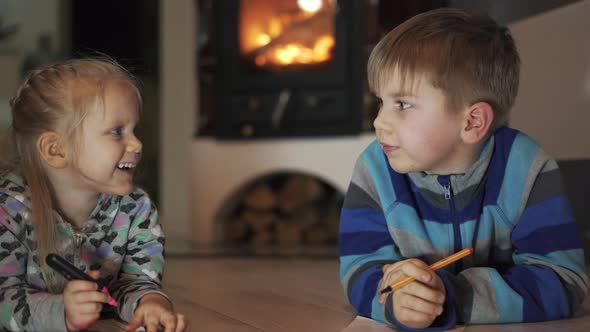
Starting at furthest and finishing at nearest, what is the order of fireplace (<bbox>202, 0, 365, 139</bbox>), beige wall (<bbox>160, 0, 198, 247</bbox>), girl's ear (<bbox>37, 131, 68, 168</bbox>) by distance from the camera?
beige wall (<bbox>160, 0, 198, 247</bbox>), fireplace (<bbox>202, 0, 365, 139</bbox>), girl's ear (<bbox>37, 131, 68, 168</bbox>)

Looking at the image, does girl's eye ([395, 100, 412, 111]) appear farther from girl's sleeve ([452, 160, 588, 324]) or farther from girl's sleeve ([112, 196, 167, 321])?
girl's sleeve ([112, 196, 167, 321])

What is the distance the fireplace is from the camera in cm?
239

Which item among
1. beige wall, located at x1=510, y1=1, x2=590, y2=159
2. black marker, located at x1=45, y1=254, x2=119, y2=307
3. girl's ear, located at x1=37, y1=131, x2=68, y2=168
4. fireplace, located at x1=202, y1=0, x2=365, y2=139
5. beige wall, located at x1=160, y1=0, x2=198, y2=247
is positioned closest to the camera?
black marker, located at x1=45, y1=254, x2=119, y2=307

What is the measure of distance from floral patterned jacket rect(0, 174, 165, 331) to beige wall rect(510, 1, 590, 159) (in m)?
1.01

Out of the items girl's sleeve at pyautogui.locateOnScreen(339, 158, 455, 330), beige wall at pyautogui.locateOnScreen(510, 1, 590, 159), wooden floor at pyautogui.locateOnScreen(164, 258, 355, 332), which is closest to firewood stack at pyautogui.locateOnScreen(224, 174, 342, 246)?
wooden floor at pyautogui.locateOnScreen(164, 258, 355, 332)

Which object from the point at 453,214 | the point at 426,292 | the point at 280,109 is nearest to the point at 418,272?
the point at 426,292

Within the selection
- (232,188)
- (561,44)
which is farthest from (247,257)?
(561,44)

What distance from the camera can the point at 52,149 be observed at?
1.04 m

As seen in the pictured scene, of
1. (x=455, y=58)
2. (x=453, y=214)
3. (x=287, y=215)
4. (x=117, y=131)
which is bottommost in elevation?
(x=287, y=215)

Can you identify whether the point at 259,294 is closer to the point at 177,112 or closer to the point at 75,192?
the point at 75,192

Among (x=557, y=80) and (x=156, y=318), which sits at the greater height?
(x=557, y=80)

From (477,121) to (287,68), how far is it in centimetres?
148

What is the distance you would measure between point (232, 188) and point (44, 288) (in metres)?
1.59

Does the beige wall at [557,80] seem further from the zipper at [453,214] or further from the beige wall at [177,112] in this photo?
the beige wall at [177,112]
